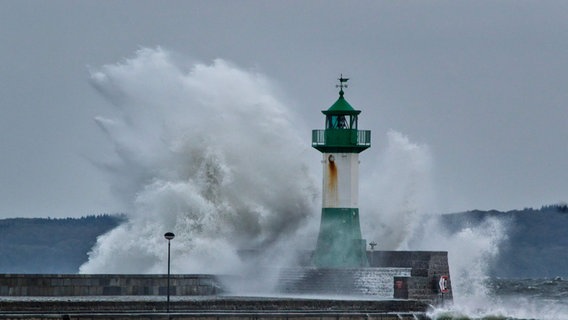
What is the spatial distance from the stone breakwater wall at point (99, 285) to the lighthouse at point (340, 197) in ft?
17.6

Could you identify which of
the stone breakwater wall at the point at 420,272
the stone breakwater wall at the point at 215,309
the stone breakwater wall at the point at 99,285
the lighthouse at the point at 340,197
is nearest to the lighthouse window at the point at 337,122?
the lighthouse at the point at 340,197

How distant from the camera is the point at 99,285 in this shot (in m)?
33.7

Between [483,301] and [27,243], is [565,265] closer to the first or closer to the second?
[27,243]

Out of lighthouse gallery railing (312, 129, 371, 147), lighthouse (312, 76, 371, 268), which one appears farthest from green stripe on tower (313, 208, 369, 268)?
lighthouse gallery railing (312, 129, 371, 147)

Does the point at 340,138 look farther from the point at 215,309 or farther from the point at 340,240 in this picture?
the point at 215,309

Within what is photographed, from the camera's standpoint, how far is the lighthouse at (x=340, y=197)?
40.3m

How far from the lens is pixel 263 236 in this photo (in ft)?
140

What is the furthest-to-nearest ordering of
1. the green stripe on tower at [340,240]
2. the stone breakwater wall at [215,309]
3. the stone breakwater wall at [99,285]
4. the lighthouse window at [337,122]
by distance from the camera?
the lighthouse window at [337,122], the green stripe on tower at [340,240], the stone breakwater wall at [99,285], the stone breakwater wall at [215,309]

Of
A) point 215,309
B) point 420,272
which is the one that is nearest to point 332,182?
point 420,272

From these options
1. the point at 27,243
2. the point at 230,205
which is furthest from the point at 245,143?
the point at 27,243

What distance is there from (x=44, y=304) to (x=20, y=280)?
4.08m

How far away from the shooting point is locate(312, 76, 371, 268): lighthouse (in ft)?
132

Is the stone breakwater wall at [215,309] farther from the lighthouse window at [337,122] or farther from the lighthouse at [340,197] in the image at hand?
the lighthouse window at [337,122]

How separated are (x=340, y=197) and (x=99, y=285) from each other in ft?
28.5
